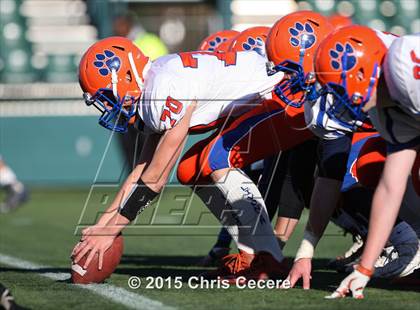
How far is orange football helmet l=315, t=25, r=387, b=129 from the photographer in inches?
150

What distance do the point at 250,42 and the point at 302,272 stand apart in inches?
73.0

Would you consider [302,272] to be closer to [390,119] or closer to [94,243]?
[390,119]

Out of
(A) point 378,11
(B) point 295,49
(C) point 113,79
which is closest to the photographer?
(C) point 113,79

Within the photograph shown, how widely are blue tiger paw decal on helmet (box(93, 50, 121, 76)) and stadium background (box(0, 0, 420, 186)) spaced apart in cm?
639

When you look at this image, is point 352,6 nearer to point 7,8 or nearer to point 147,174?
point 7,8

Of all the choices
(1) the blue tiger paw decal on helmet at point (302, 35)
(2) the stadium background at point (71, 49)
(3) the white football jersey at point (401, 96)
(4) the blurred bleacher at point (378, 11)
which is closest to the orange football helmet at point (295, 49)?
(1) the blue tiger paw decal on helmet at point (302, 35)

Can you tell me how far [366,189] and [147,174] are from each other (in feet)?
3.59

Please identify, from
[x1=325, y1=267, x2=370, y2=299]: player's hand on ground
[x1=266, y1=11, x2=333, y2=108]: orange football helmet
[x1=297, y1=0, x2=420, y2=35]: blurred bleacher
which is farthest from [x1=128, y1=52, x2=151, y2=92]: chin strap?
[x1=297, y1=0, x2=420, y2=35]: blurred bleacher

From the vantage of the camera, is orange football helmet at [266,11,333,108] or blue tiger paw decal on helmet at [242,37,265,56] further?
blue tiger paw decal on helmet at [242,37,265,56]

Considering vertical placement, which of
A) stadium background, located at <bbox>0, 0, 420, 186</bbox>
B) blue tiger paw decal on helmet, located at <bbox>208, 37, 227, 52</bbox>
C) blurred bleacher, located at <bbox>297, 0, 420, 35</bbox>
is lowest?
stadium background, located at <bbox>0, 0, 420, 186</bbox>

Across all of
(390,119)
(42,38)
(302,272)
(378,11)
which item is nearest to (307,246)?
(302,272)

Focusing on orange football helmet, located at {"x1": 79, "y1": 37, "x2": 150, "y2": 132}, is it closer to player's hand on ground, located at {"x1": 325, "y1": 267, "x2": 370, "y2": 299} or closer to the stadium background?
player's hand on ground, located at {"x1": 325, "y1": 267, "x2": 370, "y2": 299}

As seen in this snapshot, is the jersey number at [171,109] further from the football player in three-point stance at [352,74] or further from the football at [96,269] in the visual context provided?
the football player in three-point stance at [352,74]

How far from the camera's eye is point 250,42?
18.5 ft
